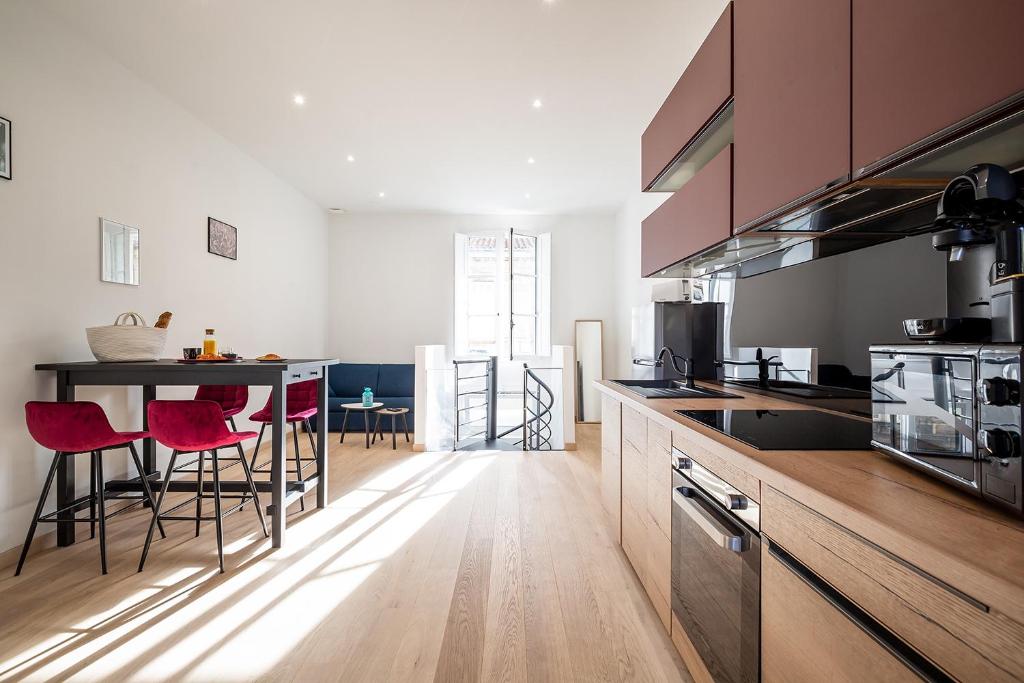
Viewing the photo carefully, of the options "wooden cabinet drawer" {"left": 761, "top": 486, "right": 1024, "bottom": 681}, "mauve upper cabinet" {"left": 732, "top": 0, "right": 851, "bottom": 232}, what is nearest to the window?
"mauve upper cabinet" {"left": 732, "top": 0, "right": 851, "bottom": 232}

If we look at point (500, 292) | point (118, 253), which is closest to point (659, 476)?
point (118, 253)

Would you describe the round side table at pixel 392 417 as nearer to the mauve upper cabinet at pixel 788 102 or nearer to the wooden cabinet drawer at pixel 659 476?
the wooden cabinet drawer at pixel 659 476

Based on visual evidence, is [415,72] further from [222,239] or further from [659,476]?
[659,476]

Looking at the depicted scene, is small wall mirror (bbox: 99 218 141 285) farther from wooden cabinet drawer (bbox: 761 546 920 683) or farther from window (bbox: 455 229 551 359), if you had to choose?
window (bbox: 455 229 551 359)

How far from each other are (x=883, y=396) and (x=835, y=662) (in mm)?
545

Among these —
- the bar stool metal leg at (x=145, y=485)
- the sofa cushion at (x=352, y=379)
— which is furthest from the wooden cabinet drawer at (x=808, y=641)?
the sofa cushion at (x=352, y=379)

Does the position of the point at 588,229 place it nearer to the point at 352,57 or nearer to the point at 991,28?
the point at 352,57

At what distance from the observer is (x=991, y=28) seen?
2.56 feet

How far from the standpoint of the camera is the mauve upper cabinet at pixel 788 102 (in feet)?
3.85

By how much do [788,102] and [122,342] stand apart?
139 inches

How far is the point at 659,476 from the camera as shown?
5.82 ft

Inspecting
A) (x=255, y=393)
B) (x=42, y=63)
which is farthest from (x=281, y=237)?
(x=42, y=63)

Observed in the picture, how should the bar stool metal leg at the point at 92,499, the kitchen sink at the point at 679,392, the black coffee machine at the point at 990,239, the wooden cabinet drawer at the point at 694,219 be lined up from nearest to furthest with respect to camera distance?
1. the black coffee machine at the point at 990,239
2. the wooden cabinet drawer at the point at 694,219
3. the kitchen sink at the point at 679,392
4. the bar stool metal leg at the point at 92,499

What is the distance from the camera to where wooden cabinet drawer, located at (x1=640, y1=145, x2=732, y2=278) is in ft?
6.03
